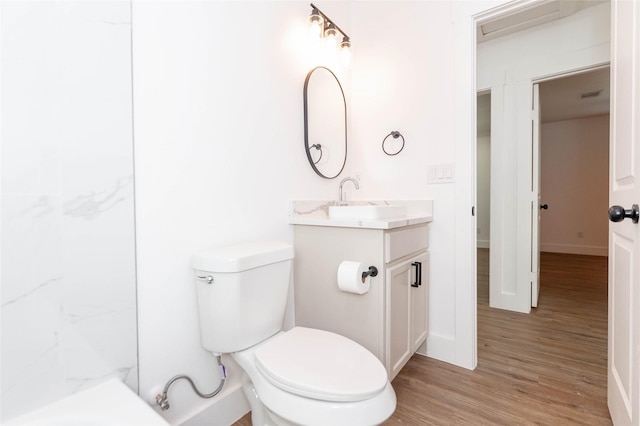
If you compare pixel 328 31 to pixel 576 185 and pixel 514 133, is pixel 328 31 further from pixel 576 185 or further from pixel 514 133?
pixel 576 185

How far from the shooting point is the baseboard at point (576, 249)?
469 centimetres

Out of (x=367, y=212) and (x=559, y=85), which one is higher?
(x=559, y=85)

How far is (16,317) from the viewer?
2.63ft

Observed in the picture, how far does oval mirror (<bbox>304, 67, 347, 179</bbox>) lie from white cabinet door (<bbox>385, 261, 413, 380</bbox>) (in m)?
0.73

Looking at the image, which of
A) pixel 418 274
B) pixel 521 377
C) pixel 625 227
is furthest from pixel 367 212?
pixel 521 377

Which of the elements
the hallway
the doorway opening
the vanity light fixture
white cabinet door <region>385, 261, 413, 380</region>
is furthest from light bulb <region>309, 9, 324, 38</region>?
the doorway opening

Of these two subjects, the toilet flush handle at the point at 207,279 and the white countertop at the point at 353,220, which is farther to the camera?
the white countertop at the point at 353,220

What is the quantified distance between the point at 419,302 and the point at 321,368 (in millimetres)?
903

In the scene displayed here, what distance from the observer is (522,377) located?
5.27 ft

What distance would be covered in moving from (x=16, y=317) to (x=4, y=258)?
0.51 ft

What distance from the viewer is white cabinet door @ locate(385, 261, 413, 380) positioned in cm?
137

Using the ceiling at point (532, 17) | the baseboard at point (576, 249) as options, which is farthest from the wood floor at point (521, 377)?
the baseboard at point (576, 249)

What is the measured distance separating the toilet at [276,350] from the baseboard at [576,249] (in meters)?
5.41

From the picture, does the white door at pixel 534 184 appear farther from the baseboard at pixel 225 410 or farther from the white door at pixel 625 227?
the baseboard at pixel 225 410
